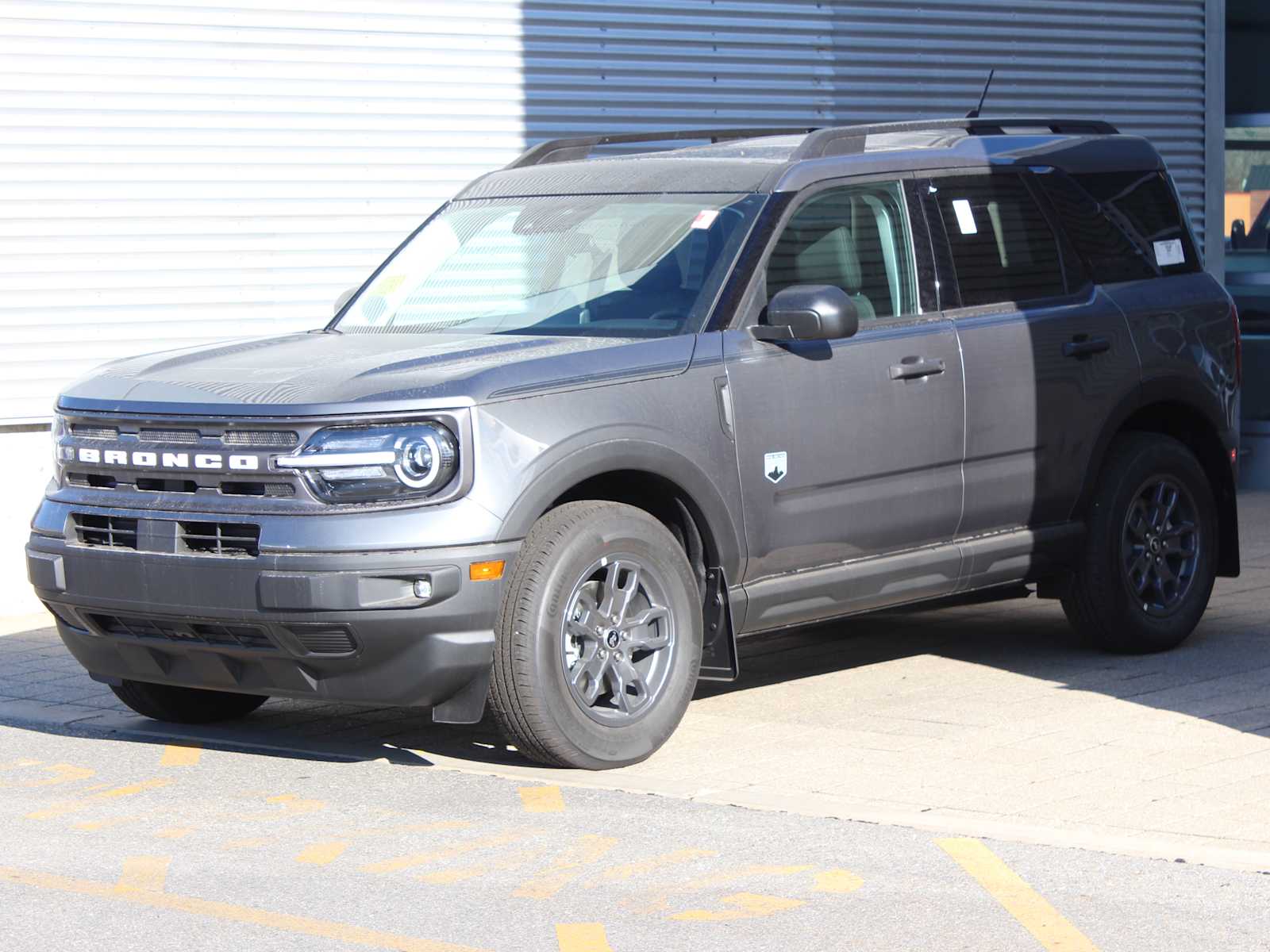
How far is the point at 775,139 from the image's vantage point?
7.93 m

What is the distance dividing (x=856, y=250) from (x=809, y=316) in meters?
0.73

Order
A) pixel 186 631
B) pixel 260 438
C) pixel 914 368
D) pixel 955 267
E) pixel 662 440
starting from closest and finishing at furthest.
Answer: pixel 260 438 → pixel 186 631 → pixel 662 440 → pixel 914 368 → pixel 955 267

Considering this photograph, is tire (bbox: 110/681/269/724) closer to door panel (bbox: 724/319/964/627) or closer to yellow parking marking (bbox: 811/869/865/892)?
door panel (bbox: 724/319/964/627)

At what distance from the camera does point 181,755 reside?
709 cm

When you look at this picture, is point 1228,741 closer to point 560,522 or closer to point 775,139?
point 560,522

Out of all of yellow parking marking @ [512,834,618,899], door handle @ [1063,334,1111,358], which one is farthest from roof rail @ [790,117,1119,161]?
yellow parking marking @ [512,834,618,899]

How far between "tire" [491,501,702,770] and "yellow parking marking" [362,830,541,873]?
624 millimetres

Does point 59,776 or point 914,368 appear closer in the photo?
point 59,776

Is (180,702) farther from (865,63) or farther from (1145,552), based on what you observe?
(865,63)

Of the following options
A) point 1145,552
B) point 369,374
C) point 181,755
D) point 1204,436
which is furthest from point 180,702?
point 1204,436

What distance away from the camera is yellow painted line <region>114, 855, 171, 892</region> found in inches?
212

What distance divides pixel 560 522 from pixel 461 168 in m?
6.82

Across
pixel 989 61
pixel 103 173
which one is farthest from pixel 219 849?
pixel 989 61

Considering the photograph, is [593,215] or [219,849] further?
[593,215]
